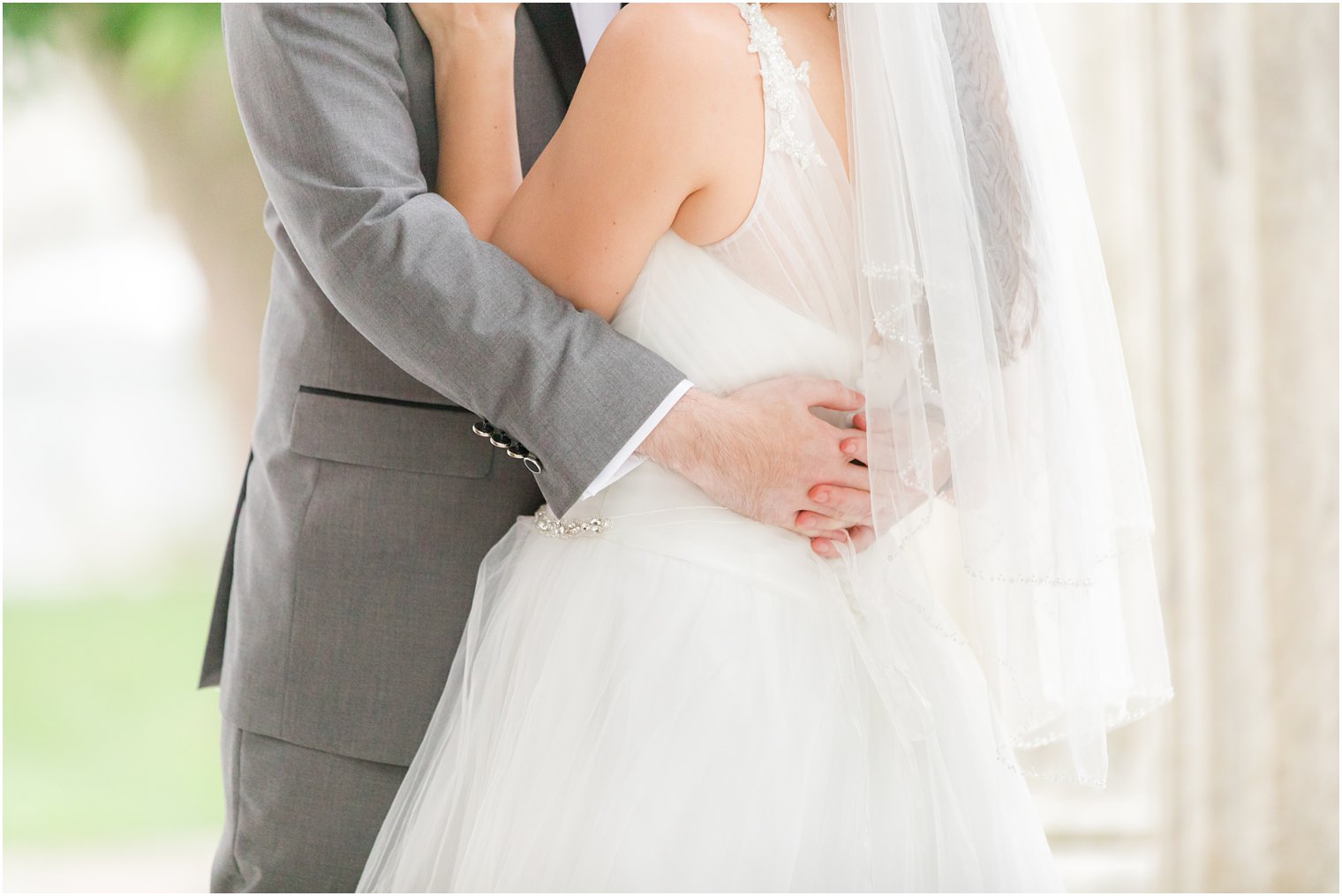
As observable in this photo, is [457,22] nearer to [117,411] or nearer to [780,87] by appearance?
[780,87]

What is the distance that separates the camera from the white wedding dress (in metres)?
0.97

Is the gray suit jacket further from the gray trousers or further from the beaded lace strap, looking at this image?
the beaded lace strap

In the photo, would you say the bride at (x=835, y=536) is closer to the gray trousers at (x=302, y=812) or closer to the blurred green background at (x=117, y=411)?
the gray trousers at (x=302, y=812)

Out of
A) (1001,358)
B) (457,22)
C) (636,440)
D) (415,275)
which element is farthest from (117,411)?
(1001,358)

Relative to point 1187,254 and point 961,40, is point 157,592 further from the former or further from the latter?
point 1187,254

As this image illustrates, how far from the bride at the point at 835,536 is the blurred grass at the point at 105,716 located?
6.89 feet

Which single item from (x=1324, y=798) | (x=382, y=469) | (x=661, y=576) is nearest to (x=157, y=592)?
(x=382, y=469)

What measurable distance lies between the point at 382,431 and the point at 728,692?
22.9 inches

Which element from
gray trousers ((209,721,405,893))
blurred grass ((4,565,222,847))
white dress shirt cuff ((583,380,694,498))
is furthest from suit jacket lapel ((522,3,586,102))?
blurred grass ((4,565,222,847))

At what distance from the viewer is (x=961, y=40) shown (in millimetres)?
1089

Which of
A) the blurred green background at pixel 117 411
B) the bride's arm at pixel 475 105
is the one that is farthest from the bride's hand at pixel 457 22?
the blurred green background at pixel 117 411

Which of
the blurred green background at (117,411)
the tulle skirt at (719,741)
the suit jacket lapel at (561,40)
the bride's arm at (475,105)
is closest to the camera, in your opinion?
the tulle skirt at (719,741)

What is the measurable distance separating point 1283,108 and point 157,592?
3.17 meters

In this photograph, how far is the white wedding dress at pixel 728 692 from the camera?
3.18 ft
